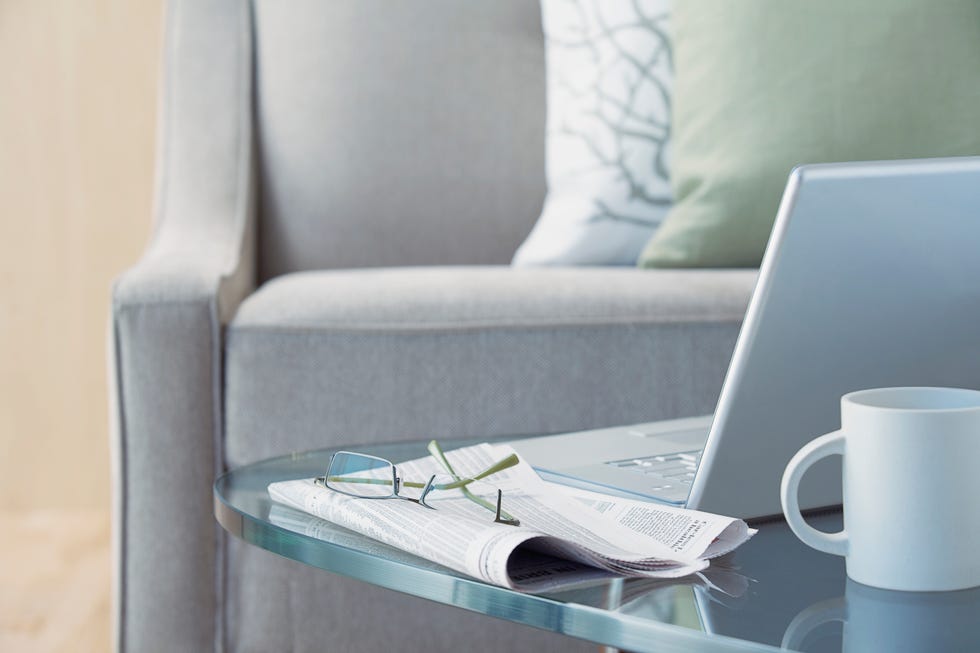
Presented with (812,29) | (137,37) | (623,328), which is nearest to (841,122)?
(812,29)

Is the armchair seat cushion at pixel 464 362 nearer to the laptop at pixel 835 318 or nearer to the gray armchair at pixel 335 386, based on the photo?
the gray armchair at pixel 335 386

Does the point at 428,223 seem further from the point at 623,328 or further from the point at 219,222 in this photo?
the point at 623,328

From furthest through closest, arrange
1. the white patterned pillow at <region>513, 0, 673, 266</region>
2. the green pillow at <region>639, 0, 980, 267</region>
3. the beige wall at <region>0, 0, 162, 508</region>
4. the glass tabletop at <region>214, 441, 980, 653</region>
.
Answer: the beige wall at <region>0, 0, 162, 508</region> < the white patterned pillow at <region>513, 0, 673, 266</region> < the green pillow at <region>639, 0, 980, 267</region> < the glass tabletop at <region>214, 441, 980, 653</region>

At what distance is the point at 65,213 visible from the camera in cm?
242

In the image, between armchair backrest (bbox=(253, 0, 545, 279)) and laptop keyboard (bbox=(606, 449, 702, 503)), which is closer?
laptop keyboard (bbox=(606, 449, 702, 503))

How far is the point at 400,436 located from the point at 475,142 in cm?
83

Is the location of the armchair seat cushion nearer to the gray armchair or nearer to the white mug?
the gray armchair

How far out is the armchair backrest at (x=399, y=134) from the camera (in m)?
2.00

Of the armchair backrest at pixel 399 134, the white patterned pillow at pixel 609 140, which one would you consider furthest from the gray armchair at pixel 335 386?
the armchair backrest at pixel 399 134

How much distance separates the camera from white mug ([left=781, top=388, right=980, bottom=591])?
1.60ft

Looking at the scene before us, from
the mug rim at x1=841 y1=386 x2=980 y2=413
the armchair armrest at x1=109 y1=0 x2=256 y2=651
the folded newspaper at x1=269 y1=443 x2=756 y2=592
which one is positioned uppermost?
the mug rim at x1=841 y1=386 x2=980 y2=413

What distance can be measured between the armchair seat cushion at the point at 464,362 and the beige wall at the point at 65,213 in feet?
3.91

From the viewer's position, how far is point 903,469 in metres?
0.49

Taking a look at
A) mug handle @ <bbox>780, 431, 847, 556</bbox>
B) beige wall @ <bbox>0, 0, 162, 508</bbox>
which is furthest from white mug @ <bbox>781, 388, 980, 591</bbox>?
beige wall @ <bbox>0, 0, 162, 508</bbox>
